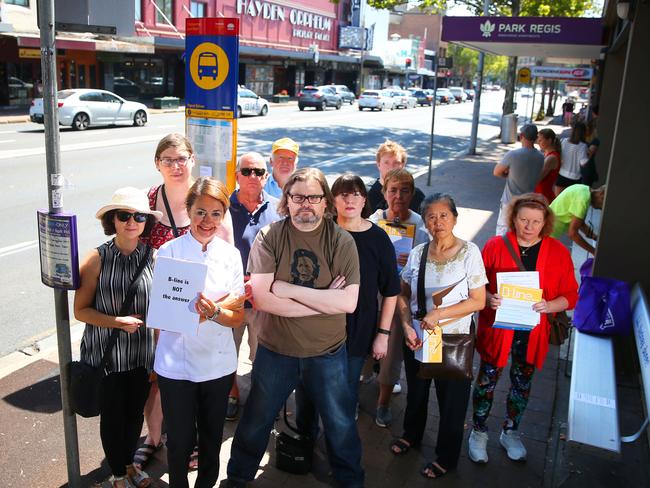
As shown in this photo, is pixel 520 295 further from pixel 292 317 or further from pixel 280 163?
pixel 280 163

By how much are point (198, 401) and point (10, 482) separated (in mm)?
1337

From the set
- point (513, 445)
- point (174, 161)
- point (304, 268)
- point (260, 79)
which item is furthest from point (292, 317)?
point (260, 79)

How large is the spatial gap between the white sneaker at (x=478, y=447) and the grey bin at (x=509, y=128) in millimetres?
24543

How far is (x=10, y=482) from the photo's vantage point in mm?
3680

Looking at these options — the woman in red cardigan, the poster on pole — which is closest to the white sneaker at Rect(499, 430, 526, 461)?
the woman in red cardigan

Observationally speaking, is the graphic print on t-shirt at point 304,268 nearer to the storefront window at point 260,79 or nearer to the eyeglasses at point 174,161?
the eyeglasses at point 174,161

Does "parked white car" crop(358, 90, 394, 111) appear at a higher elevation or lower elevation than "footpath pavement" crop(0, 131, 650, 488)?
higher

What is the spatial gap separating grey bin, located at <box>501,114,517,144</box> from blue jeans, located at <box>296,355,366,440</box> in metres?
24.8

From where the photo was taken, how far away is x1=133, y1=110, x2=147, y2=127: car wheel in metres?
25.5

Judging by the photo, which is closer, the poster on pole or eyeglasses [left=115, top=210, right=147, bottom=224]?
the poster on pole

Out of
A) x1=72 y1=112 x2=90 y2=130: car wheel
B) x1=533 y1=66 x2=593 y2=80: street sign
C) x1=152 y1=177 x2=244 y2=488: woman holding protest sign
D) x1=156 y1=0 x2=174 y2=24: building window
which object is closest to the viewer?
x1=152 y1=177 x2=244 y2=488: woman holding protest sign

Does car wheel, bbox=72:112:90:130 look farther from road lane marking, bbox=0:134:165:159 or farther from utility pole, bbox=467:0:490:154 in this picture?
utility pole, bbox=467:0:490:154

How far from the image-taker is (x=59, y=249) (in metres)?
3.04

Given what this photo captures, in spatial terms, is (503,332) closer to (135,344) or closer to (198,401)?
(198,401)
